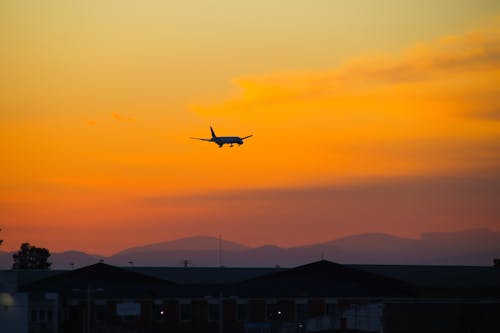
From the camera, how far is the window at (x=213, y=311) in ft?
351

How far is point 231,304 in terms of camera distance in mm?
106812

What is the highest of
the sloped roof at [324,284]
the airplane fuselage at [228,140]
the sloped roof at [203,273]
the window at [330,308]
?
the airplane fuselage at [228,140]

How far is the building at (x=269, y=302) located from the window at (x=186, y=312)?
92 mm

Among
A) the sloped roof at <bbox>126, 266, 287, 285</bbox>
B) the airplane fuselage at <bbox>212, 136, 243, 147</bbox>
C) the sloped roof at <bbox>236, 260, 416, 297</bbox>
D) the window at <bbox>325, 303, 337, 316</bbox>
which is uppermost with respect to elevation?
the airplane fuselage at <bbox>212, 136, 243, 147</bbox>

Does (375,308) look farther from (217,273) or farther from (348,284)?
(217,273)

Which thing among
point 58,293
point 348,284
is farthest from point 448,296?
point 58,293

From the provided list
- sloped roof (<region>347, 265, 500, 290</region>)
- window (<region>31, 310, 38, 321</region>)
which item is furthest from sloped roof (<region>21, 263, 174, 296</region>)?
sloped roof (<region>347, 265, 500, 290</region>)

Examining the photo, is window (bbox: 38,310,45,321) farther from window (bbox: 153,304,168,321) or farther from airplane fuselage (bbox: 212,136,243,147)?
airplane fuselage (bbox: 212,136,243,147)

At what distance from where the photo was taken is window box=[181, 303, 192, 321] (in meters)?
107

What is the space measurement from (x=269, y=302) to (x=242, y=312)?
8.73 ft

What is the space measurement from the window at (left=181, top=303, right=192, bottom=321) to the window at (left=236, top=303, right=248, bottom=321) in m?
4.44

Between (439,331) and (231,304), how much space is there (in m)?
24.1

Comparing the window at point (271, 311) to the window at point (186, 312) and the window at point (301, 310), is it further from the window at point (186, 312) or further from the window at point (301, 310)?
the window at point (186, 312)

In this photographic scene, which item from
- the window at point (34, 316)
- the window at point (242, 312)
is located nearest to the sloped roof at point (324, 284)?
the window at point (242, 312)
